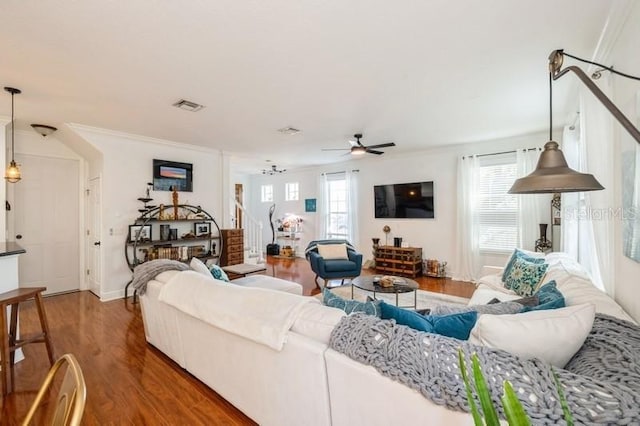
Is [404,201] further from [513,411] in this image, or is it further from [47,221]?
[47,221]

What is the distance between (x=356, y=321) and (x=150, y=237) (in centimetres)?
457

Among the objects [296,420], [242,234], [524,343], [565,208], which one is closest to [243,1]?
[524,343]

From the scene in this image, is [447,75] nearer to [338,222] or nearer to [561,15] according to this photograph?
[561,15]

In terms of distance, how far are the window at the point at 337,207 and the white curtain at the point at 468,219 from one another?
2616 millimetres

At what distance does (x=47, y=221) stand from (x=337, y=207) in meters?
5.53

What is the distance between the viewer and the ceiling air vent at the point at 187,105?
3279 mm

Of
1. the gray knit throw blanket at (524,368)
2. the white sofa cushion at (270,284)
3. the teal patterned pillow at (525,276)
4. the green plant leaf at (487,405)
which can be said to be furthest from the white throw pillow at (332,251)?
the green plant leaf at (487,405)

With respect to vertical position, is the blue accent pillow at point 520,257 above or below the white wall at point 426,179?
below

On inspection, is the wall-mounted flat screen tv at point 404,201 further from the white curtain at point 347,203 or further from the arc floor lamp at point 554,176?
the arc floor lamp at point 554,176

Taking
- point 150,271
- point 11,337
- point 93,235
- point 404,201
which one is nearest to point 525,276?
point 404,201

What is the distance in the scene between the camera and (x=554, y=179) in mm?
1243

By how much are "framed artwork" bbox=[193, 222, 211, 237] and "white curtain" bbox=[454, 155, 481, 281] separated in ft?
15.4

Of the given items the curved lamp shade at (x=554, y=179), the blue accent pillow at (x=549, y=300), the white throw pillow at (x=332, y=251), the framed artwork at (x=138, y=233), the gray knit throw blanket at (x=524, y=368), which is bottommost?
the white throw pillow at (x=332, y=251)

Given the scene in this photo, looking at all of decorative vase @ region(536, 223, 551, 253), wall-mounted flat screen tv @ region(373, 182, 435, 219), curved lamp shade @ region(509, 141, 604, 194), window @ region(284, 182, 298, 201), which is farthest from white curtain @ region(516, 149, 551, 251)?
window @ region(284, 182, 298, 201)
